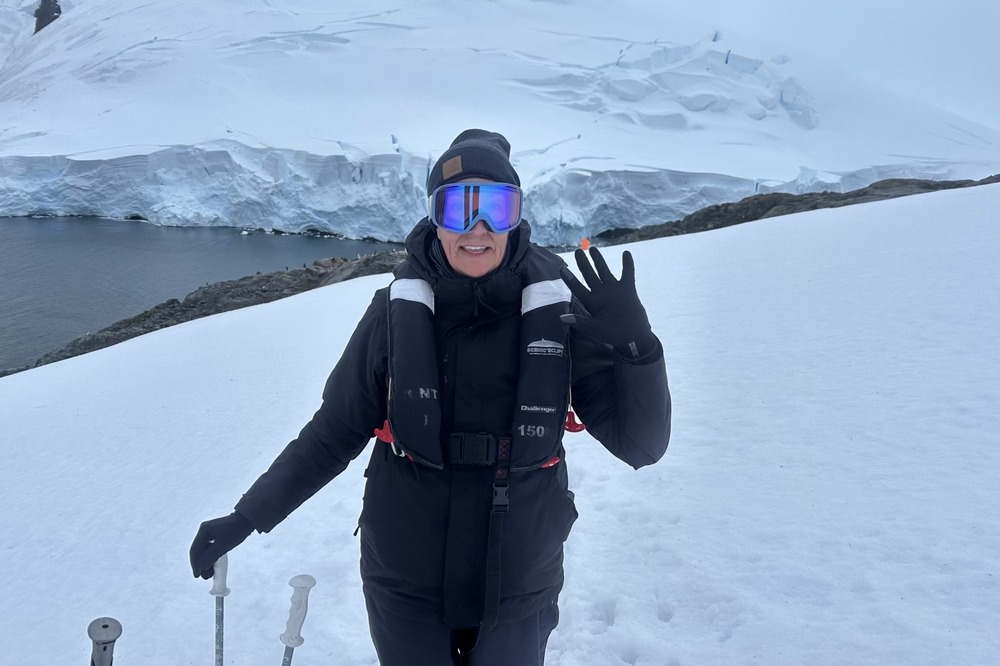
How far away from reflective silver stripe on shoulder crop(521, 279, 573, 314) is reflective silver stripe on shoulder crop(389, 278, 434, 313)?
0.21 metres

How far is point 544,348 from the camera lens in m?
1.35

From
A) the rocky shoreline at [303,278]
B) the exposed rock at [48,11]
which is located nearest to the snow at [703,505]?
the rocky shoreline at [303,278]

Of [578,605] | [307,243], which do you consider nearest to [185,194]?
[307,243]

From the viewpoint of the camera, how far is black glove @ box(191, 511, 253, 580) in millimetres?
1540

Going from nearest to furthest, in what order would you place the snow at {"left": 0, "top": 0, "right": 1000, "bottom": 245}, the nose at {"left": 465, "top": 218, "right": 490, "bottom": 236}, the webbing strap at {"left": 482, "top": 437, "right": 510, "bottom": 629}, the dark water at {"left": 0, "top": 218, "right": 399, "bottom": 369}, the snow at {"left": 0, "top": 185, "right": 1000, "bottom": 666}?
the webbing strap at {"left": 482, "top": 437, "right": 510, "bottom": 629}
the nose at {"left": 465, "top": 218, "right": 490, "bottom": 236}
the snow at {"left": 0, "top": 185, "right": 1000, "bottom": 666}
the dark water at {"left": 0, "top": 218, "right": 399, "bottom": 369}
the snow at {"left": 0, "top": 0, "right": 1000, "bottom": 245}

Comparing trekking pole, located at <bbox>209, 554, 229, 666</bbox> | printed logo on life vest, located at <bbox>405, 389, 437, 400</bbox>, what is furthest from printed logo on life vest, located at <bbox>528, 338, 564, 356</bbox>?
trekking pole, located at <bbox>209, 554, 229, 666</bbox>

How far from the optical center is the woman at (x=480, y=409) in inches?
52.2

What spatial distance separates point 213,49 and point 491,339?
4104 centimetres

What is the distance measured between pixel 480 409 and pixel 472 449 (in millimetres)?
91

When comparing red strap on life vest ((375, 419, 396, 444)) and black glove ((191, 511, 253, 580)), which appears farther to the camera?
black glove ((191, 511, 253, 580))

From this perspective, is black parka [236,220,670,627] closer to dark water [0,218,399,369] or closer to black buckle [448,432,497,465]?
black buckle [448,432,497,465]

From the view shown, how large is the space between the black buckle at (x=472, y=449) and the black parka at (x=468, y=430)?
0.03 meters

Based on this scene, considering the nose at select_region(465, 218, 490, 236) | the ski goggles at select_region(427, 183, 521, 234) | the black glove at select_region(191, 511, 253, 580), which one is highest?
the ski goggles at select_region(427, 183, 521, 234)

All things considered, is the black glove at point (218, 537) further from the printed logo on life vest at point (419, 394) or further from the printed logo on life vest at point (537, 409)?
the printed logo on life vest at point (537, 409)
